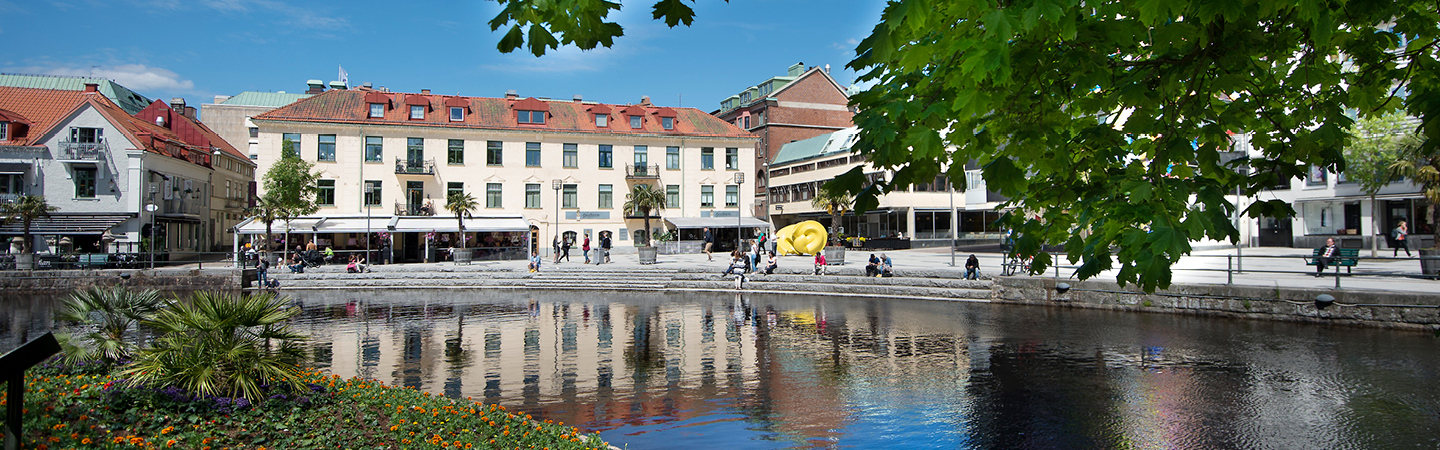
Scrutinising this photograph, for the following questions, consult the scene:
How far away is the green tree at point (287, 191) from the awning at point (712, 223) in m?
21.3

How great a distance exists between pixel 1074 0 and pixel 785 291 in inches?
945

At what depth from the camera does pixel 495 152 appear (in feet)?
161

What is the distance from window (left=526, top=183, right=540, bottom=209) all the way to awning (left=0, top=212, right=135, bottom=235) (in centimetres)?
2048

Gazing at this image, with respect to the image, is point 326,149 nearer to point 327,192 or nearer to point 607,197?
point 327,192

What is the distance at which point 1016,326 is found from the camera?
17.5 metres

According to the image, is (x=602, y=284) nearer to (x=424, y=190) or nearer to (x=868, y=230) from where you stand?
(x=424, y=190)

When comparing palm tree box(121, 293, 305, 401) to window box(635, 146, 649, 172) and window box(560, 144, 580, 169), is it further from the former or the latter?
window box(635, 146, 649, 172)

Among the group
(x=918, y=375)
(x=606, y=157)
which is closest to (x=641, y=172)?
(x=606, y=157)

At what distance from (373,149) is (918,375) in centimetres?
4255

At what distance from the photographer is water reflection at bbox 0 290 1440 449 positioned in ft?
28.4

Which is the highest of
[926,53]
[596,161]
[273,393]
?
[596,161]

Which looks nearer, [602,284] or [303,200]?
[602,284]

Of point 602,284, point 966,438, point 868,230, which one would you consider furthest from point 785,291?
point 868,230

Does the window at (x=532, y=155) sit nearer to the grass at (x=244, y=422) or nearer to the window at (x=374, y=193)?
the window at (x=374, y=193)
